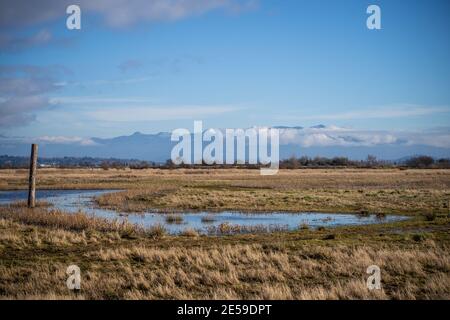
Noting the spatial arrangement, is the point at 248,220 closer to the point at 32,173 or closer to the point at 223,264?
the point at 223,264

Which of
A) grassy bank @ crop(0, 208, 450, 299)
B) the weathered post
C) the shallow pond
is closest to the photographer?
grassy bank @ crop(0, 208, 450, 299)

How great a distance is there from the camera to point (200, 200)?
40.5 meters

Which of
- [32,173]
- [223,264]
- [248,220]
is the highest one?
[32,173]

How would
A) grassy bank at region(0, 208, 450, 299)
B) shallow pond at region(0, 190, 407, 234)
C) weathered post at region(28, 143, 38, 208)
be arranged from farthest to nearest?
weathered post at region(28, 143, 38, 208)
shallow pond at region(0, 190, 407, 234)
grassy bank at region(0, 208, 450, 299)

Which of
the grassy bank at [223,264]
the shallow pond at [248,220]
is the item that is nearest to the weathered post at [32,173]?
the shallow pond at [248,220]

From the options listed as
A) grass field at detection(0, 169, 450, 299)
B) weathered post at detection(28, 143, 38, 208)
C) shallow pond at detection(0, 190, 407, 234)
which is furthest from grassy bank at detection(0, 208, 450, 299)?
weathered post at detection(28, 143, 38, 208)

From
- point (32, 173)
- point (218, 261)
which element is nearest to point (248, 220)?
point (218, 261)

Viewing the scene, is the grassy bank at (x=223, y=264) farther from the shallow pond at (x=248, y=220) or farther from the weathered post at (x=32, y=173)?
the weathered post at (x=32, y=173)

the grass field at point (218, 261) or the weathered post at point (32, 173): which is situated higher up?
the weathered post at point (32, 173)

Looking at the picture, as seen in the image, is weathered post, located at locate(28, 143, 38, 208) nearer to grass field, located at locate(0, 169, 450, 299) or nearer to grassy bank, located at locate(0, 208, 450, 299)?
grass field, located at locate(0, 169, 450, 299)

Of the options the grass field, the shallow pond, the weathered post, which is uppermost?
the weathered post

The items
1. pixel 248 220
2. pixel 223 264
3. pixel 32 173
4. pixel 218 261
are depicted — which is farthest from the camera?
pixel 32 173
